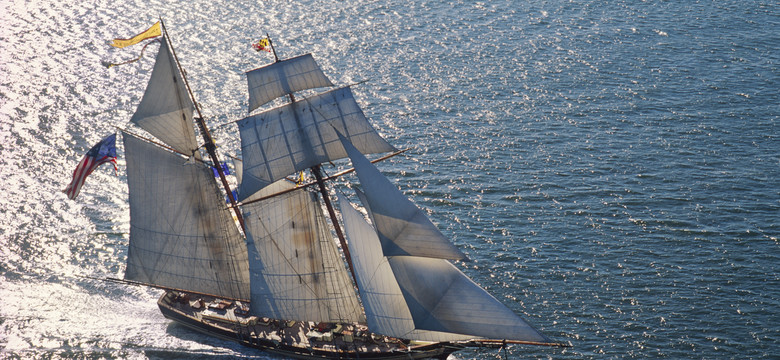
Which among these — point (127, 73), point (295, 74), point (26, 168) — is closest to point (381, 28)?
point (127, 73)

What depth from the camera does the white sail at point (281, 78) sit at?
57.0 metres

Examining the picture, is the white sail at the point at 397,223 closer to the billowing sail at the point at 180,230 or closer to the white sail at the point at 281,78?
the white sail at the point at 281,78

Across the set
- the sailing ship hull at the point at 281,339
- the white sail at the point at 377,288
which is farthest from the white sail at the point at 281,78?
the sailing ship hull at the point at 281,339

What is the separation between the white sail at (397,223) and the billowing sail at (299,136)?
19.8ft

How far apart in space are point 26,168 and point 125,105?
50.8 feet

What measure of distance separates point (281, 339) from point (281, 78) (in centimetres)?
1864

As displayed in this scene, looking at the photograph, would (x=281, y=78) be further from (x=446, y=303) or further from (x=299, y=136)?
(x=446, y=303)

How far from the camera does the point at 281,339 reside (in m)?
59.2

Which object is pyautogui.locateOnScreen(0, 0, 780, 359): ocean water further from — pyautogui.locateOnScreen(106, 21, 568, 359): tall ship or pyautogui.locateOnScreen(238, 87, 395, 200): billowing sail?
pyautogui.locateOnScreen(238, 87, 395, 200): billowing sail

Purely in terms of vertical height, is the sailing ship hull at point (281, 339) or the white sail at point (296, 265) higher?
the white sail at point (296, 265)

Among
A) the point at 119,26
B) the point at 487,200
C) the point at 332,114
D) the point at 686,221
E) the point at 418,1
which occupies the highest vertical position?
the point at 119,26

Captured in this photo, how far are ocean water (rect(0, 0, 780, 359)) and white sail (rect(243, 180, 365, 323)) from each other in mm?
5457

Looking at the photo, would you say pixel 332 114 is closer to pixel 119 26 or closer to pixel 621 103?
pixel 621 103

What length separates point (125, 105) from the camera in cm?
9669
